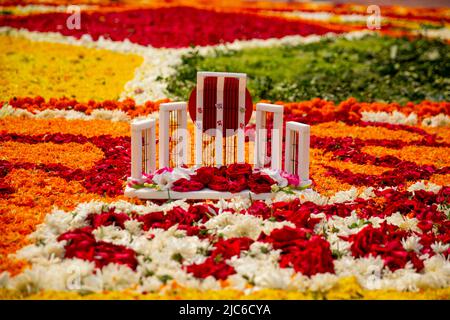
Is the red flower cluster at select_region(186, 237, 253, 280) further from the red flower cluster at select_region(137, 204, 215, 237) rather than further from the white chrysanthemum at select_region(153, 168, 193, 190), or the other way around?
the white chrysanthemum at select_region(153, 168, 193, 190)

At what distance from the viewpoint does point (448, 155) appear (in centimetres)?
722

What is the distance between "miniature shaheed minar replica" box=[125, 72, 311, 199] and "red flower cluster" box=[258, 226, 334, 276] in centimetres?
96

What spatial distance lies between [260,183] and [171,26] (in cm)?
832

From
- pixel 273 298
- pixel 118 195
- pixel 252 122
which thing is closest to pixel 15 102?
pixel 252 122

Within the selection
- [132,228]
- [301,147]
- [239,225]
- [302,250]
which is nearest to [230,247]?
[239,225]

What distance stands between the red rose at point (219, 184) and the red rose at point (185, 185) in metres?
0.08

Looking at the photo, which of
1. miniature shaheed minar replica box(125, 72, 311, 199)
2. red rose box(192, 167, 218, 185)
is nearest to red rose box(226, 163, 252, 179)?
miniature shaheed minar replica box(125, 72, 311, 199)

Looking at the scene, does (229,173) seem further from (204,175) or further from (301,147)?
(301,147)

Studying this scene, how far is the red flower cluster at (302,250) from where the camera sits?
413cm

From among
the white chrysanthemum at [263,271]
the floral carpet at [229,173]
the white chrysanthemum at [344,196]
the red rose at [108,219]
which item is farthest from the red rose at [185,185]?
the white chrysanthemum at [263,271]

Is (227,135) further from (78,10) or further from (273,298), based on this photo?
(78,10)

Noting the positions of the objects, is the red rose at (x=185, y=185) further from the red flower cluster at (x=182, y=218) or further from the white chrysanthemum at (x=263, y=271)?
the white chrysanthemum at (x=263, y=271)
